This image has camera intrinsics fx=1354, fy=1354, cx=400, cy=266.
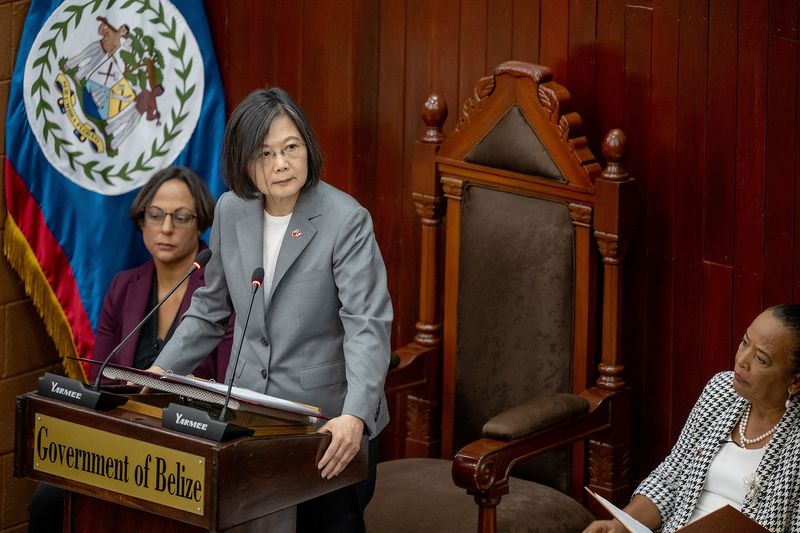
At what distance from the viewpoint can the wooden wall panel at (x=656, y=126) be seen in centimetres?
326

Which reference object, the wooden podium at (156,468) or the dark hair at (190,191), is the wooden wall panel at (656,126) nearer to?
the dark hair at (190,191)

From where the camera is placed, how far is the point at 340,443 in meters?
2.74

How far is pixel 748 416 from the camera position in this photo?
300 centimetres

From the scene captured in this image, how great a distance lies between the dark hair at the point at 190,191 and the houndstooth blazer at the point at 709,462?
5.15 feet

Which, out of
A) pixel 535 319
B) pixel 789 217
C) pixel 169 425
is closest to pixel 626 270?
pixel 535 319

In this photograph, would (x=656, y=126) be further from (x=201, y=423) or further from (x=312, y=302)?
(x=201, y=423)

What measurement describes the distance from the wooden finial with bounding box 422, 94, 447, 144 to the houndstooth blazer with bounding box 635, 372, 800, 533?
43.9 inches

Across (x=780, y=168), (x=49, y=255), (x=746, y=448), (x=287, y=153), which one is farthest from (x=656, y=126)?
(x=49, y=255)

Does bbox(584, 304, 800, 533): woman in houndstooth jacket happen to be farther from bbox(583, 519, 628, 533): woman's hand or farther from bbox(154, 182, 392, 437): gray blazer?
bbox(154, 182, 392, 437): gray blazer

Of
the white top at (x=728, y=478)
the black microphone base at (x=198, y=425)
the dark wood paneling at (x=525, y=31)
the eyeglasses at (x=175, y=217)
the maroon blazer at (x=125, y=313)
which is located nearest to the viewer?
the black microphone base at (x=198, y=425)

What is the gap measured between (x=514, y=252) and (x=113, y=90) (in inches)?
60.8

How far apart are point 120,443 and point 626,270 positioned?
153cm

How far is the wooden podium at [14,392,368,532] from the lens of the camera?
2.52 metres

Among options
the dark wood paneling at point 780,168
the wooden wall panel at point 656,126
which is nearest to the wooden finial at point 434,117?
the wooden wall panel at point 656,126
